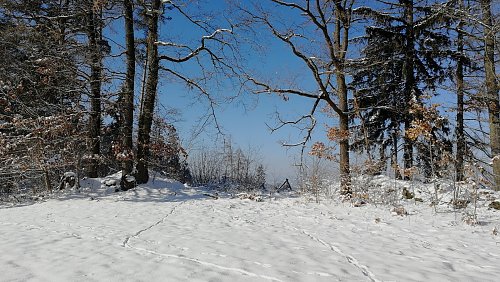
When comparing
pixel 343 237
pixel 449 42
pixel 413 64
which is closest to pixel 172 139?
pixel 343 237

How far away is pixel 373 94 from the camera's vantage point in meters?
15.6

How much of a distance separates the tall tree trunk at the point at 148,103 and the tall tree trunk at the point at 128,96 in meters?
0.35

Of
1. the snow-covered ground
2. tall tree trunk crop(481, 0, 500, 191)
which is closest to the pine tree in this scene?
tall tree trunk crop(481, 0, 500, 191)

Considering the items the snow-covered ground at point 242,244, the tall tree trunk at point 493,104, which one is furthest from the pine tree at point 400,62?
the snow-covered ground at point 242,244

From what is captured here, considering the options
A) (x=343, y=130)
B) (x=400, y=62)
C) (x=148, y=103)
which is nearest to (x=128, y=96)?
(x=148, y=103)

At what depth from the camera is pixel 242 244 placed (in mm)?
4512

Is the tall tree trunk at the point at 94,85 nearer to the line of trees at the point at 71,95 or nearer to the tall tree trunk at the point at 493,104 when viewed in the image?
the line of trees at the point at 71,95

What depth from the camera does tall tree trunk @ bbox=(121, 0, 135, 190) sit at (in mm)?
10664

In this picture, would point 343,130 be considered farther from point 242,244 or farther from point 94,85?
point 94,85

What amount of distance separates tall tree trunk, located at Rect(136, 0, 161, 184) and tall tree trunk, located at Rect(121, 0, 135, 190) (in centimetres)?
35

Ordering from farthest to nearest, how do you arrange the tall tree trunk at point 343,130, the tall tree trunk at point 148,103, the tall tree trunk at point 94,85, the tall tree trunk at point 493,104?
the tall tree trunk at point 148,103
the tall tree trunk at point 493,104
the tall tree trunk at point 94,85
the tall tree trunk at point 343,130

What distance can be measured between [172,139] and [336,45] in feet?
21.3

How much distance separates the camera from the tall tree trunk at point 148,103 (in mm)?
11117

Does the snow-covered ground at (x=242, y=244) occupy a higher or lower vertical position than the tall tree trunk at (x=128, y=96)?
Result: lower
